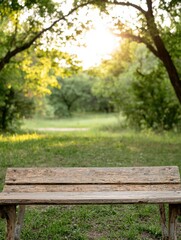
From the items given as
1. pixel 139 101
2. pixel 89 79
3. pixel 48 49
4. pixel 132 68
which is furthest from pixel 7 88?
pixel 89 79

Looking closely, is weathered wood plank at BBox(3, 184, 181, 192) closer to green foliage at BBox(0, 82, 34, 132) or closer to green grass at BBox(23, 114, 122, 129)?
green foliage at BBox(0, 82, 34, 132)

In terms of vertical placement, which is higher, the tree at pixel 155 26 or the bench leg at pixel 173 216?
the tree at pixel 155 26

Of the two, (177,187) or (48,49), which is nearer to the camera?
(177,187)

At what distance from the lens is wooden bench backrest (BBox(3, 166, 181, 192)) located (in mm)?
5293

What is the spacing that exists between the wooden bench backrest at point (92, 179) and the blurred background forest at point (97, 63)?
6.87 meters

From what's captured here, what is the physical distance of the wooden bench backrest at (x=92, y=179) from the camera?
529cm

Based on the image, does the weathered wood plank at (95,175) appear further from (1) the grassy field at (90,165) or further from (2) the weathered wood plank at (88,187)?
(1) the grassy field at (90,165)

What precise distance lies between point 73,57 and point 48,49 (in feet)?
3.01

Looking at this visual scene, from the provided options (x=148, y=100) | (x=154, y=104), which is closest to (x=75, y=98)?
(x=148, y=100)

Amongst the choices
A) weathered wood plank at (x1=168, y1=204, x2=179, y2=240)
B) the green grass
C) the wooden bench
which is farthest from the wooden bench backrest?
the green grass

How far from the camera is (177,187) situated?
523 centimetres

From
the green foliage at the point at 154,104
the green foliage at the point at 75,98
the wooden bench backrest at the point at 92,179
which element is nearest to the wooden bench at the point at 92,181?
the wooden bench backrest at the point at 92,179

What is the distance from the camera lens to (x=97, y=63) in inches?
778

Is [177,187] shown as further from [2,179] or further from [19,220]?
[2,179]
